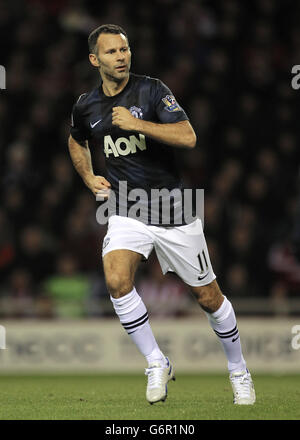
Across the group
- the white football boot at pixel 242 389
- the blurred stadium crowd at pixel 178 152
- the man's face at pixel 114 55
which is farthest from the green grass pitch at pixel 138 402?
the blurred stadium crowd at pixel 178 152

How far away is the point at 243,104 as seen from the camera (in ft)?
45.6

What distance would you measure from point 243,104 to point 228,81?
1.74 ft

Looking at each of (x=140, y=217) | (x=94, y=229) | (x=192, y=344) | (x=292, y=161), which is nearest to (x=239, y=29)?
(x=292, y=161)

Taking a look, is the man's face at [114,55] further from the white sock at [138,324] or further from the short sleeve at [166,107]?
the white sock at [138,324]

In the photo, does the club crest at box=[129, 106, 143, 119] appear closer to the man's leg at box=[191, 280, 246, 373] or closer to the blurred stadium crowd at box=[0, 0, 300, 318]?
the man's leg at box=[191, 280, 246, 373]

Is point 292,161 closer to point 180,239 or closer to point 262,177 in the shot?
point 262,177

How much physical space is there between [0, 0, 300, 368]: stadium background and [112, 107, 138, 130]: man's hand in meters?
4.54

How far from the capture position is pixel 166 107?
19.2ft

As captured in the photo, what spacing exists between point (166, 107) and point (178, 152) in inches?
269

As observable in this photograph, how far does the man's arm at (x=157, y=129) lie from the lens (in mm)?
5586

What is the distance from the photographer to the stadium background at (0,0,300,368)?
11461 millimetres

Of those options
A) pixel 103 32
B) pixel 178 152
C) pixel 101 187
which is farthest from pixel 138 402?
pixel 178 152

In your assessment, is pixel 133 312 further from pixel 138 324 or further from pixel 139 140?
pixel 139 140
